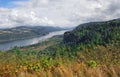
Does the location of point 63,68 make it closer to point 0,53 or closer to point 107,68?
point 107,68

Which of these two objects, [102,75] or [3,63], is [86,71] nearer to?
[102,75]

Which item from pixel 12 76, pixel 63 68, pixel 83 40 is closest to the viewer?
pixel 12 76

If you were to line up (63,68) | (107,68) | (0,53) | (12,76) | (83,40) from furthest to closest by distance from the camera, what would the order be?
1. (83,40)
2. (0,53)
3. (107,68)
4. (63,68)
5. (12,76)

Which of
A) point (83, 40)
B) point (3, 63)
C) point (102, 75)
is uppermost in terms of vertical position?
point (3, 63)

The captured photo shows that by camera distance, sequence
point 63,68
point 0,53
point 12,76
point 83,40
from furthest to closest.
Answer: point 83,40, point 0,53, point 63,68, point 12,76

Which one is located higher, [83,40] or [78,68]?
[78,68]

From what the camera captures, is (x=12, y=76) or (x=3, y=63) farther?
(x=3, y=63)

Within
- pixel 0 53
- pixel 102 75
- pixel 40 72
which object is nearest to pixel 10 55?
pixel 0 53

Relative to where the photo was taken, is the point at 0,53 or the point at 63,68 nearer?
the point at 63,68

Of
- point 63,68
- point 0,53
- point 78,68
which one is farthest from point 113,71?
point 0,53
